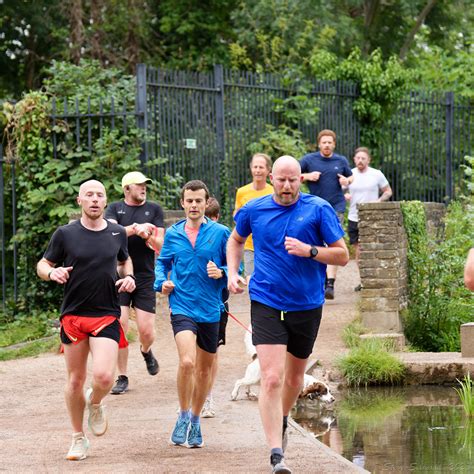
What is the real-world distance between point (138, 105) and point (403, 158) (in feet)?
23.3

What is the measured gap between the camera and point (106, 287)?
733cm

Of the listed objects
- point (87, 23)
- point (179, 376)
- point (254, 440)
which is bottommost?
point (254, 440)

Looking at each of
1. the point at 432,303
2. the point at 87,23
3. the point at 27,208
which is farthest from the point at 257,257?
the point at 87,23

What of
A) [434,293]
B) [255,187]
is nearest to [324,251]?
[255,187]

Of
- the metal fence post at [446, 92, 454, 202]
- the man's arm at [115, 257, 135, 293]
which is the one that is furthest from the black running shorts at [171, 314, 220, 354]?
the metal fence post at [446, 92, 454, 202]

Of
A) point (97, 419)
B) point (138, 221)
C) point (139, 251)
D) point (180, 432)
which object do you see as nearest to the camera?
point (97, 419)

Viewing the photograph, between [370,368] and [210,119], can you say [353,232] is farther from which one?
[370,368]

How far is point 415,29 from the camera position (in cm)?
2839

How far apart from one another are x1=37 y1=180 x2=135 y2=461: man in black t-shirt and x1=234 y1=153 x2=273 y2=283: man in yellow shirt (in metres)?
4.24

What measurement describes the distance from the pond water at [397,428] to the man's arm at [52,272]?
2347 millimetres

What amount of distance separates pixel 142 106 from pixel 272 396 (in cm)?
874

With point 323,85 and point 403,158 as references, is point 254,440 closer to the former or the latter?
point 323,85

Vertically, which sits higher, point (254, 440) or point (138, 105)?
point (138, 105)

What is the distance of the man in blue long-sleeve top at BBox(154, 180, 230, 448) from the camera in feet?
24.9
